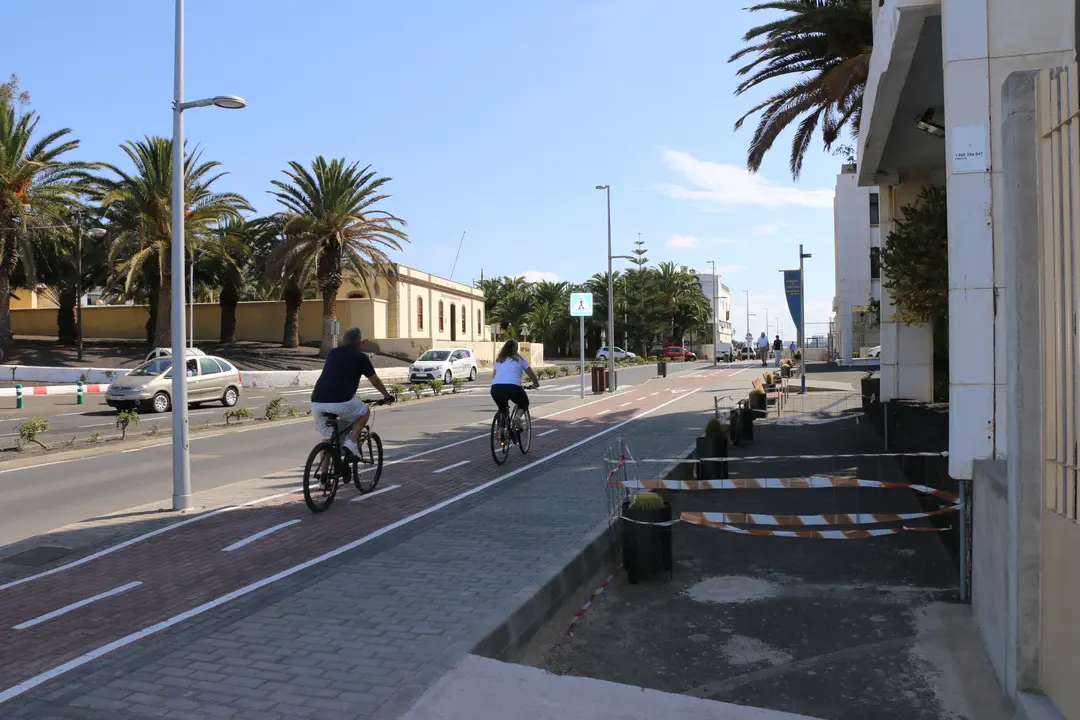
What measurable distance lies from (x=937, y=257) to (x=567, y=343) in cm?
7164

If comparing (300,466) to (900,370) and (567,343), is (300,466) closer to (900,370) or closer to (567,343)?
(900,370)

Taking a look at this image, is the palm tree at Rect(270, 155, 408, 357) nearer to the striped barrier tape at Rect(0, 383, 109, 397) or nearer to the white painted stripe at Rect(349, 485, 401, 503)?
the striped barrier tape at Rect(0, 383, 109, 397)

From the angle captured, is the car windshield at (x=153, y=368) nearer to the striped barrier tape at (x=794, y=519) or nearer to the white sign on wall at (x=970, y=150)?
the striped barrier tape at (x=794, y=519)

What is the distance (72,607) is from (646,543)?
4.04 meters

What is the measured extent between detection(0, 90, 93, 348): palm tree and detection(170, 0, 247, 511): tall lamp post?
29642 millimetres

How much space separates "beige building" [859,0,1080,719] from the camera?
3.67 meters

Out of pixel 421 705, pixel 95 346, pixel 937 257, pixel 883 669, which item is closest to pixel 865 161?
pixel 937 257

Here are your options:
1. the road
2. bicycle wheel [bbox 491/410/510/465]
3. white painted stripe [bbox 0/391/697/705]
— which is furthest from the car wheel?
white painted stripe [bbox 0/391/697/705]

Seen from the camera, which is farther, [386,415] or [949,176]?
[386,415]

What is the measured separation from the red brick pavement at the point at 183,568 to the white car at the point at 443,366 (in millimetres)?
24097

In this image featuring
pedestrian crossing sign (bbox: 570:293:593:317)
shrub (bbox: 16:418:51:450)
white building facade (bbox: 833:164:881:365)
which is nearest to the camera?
shrub (bbox: 16:418:51:450)

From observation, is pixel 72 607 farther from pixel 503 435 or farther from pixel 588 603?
pixel 503 435

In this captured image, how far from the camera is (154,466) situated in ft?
42.0

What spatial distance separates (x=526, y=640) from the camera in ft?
17.0
